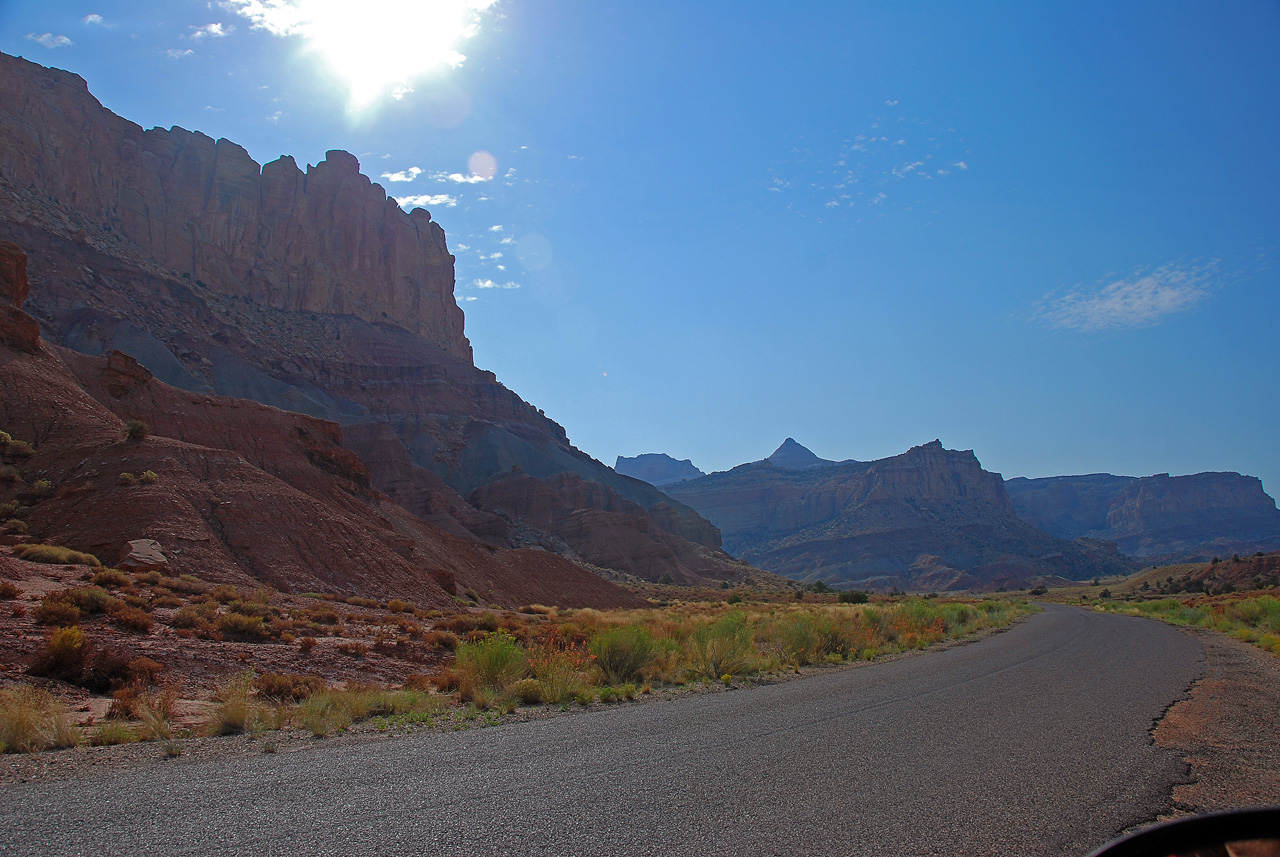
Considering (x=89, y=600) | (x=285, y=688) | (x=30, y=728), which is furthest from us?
(x=89, y=600)

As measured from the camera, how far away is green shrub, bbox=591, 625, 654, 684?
44.7 ft

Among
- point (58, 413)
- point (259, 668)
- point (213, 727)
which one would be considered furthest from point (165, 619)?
point (58, 413)

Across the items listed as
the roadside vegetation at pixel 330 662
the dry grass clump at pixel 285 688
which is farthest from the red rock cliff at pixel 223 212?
the dry grass clump at pixel 285 688

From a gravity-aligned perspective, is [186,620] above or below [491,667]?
above

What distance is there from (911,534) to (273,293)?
134m

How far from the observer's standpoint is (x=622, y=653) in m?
14.0

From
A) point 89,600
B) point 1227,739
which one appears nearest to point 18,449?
point 89,600

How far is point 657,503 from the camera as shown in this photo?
378 feet

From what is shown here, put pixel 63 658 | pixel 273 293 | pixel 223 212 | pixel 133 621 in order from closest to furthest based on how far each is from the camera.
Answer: pixel 63 658, pixel 133 621, pixel 273 293, pixel 223 212

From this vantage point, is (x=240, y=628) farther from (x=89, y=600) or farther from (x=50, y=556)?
(x=50, y=556)

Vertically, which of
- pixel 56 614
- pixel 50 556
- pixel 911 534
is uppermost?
pixel 50 556

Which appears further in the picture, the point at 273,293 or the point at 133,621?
the point at 273,293

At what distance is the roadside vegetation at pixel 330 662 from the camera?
28.7ft

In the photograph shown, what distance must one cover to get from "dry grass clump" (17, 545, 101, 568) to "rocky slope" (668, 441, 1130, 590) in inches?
5138
